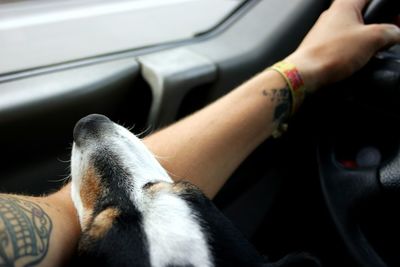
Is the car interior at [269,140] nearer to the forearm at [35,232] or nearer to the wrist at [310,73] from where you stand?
the wrist at [310,73]

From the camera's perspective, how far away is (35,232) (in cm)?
106

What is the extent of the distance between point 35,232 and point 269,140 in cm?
91

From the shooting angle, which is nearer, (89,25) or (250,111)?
(250,111)

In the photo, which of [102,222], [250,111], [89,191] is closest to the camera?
[102,222]

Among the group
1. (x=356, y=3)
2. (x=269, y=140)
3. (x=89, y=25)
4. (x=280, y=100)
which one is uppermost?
(x=356, y=3)

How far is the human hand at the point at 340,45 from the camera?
4.96ft

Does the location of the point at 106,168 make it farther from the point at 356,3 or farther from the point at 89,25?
the point at 356,3

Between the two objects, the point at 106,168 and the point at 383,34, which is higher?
the point at 383,34

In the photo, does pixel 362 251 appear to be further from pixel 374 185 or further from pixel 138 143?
pixel 138 143

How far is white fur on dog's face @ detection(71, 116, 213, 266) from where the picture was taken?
955mm

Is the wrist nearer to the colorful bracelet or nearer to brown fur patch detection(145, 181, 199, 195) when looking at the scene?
the colorful bracelet

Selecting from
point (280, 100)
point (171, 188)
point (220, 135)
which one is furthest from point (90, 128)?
point (280, 100)

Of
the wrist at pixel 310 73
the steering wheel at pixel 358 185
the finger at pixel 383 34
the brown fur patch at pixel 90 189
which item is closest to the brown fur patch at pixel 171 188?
the brown fur patch at pixel 90 189

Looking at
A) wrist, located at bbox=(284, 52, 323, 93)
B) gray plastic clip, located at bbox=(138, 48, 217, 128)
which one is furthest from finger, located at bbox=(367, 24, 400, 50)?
gray plastic clip, located at bbox=(138, 48, 217, 128)
